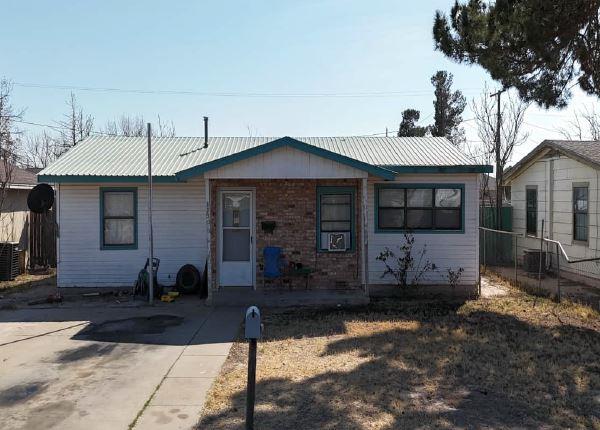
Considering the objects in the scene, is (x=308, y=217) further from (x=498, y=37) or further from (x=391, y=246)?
(x=498, y=37)

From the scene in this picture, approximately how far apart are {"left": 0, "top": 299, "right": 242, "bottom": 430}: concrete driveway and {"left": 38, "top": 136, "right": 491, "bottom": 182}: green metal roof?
9.51 feet

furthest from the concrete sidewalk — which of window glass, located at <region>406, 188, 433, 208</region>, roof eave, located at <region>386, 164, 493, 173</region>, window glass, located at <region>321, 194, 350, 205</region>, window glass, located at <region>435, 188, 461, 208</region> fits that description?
window glass, located at <region>435, 188, 461, 208</region>

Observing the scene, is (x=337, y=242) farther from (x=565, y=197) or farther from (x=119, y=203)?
(x=565, y=197)

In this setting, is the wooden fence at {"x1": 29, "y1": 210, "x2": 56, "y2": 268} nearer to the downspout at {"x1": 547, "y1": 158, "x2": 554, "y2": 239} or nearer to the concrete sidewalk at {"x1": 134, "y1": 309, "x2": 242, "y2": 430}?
the concrete sidewalk at {"x1": 134, "y1": 309, "x2": 242, "y2": 430}

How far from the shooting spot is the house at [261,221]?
11688mm

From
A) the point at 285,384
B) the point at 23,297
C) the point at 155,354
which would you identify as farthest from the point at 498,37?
the point at 23,297

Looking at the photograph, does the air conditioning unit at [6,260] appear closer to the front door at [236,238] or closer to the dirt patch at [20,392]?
the front door at [236,238]

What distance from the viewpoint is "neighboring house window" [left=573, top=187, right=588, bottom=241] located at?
1380 centimetres

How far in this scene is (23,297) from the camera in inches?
469

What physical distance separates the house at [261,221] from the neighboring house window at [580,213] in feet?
13.0

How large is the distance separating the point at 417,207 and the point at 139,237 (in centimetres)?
612

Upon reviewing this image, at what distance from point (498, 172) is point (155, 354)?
62.8ft

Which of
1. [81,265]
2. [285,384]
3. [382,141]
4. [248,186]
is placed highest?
[382,141]

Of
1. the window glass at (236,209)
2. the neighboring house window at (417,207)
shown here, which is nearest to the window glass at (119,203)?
the window glass at (236,209)
